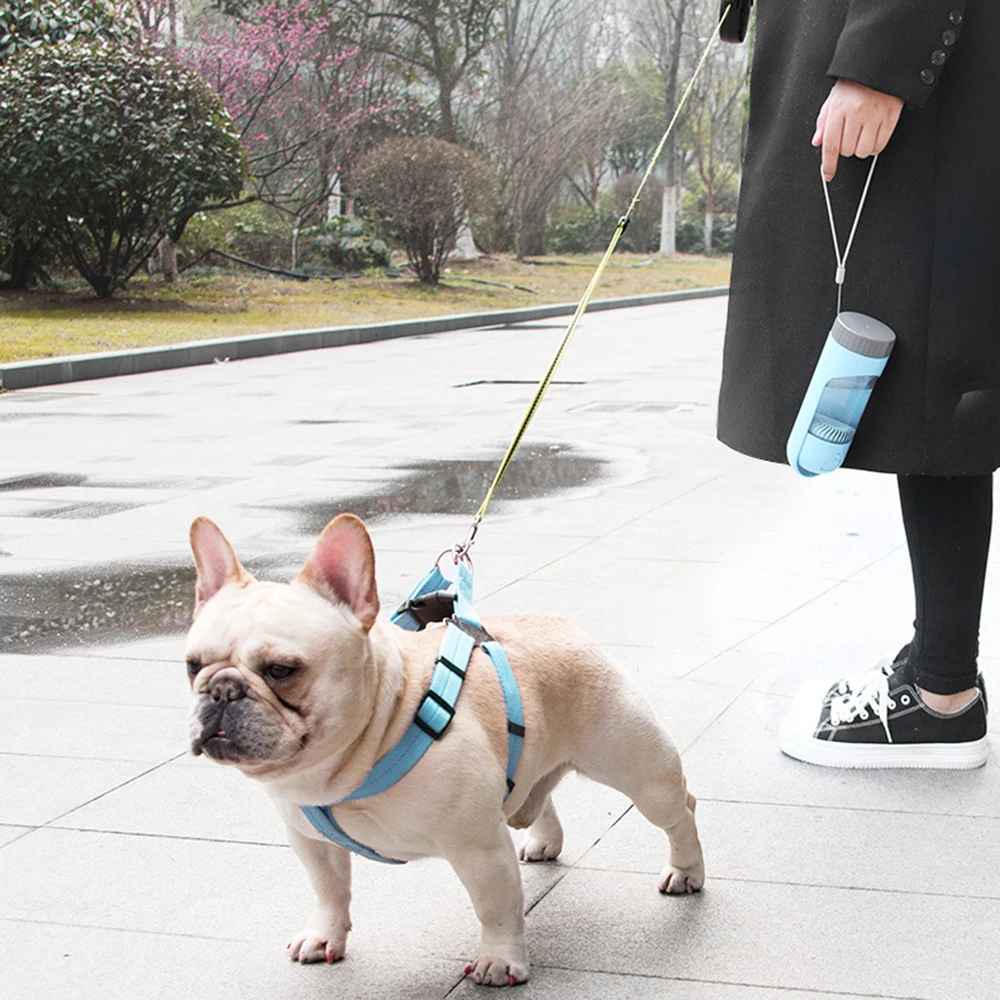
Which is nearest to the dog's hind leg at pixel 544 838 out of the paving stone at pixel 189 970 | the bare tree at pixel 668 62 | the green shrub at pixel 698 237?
the paving stone at pixel 189 970

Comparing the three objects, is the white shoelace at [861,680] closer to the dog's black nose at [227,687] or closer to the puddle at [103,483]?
the dog's black nose at [227,687]

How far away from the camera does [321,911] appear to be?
2.52 meters

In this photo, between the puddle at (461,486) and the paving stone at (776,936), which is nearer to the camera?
the paving stone at (776,936)

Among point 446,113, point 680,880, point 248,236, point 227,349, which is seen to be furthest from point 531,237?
point 680,880

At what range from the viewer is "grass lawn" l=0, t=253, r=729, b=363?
1520 cm

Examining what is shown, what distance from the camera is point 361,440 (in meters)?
9.05

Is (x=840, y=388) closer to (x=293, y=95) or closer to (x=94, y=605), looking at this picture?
(x=94, y=605)

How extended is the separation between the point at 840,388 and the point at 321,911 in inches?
57.4

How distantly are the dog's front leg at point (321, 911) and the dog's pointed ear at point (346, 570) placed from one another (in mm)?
461

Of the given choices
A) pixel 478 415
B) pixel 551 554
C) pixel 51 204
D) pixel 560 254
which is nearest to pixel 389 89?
pixel 560 254

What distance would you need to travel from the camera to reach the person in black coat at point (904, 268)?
9.58 ft

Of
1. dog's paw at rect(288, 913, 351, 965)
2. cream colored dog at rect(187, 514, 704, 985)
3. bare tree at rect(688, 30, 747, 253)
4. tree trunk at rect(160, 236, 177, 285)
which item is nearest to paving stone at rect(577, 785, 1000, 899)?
cream colored dog at rect(187, 514, 704, 985)

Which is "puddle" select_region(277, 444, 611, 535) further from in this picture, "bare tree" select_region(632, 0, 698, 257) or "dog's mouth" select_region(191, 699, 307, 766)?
"bare tree" select_region(632, 0, 698, 257)

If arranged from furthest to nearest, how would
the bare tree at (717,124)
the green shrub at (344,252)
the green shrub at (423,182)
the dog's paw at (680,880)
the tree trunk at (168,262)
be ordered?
1. the bare tree at (717,124)
2. the green shrub at (344,252)
3. the green shrub at (423,182)
4. the tree trunk at (168,262)
5. the dog's paw at (680,880)
